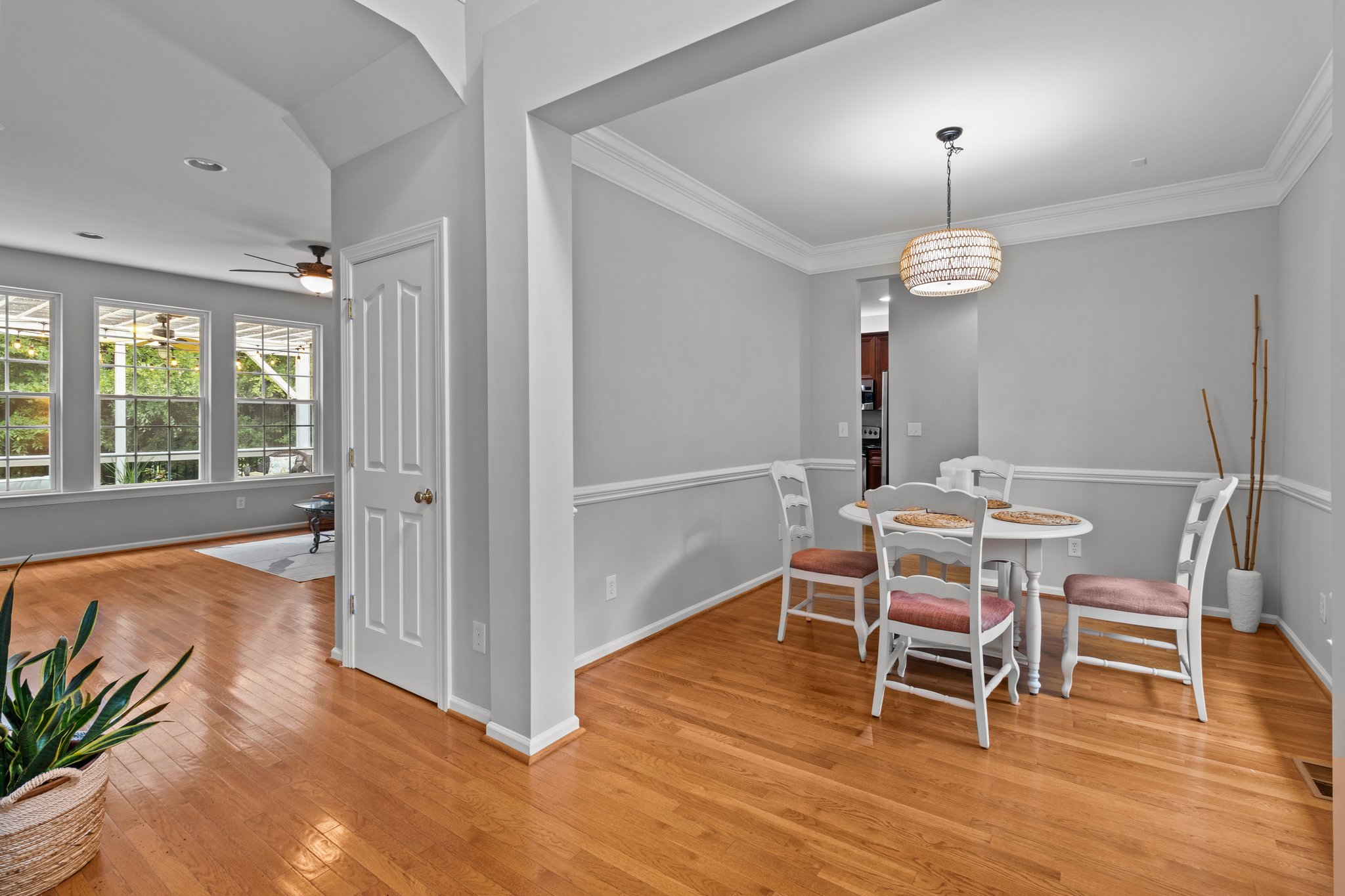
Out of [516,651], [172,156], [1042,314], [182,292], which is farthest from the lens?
[182,292]

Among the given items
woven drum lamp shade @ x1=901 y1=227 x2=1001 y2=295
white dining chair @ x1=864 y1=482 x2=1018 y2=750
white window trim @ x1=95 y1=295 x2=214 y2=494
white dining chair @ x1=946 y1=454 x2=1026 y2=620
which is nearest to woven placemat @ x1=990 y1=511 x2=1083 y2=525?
white dining chair @ x1=946 y1=454 x2=1026 y2=620

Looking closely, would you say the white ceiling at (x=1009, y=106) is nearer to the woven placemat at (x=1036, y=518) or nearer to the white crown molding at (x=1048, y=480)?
the white crown molding at (x=1048, y=480)

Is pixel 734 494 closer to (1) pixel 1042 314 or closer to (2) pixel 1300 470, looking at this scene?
(1) pixel 1042 314

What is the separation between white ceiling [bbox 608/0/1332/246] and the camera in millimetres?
2369

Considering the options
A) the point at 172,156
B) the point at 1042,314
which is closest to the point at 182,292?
the point at 172,156

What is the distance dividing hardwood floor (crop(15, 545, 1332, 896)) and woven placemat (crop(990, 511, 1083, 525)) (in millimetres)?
771

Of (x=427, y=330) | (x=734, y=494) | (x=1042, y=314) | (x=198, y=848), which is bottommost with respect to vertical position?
(x=198, y=848)

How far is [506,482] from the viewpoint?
237 cm

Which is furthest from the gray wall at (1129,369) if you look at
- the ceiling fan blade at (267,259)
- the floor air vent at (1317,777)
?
the ceiling fan blade at (267,259)

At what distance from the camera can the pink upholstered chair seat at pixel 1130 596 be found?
2623 millimetres

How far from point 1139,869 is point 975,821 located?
0.41 m

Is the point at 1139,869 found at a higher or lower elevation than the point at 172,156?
lower

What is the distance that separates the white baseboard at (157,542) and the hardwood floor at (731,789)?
364 centimetres

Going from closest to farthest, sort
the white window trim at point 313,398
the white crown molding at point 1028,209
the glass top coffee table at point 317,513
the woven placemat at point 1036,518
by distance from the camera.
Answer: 1. the woven placemat at point 1036,518
2. the white crown molding at point 1028,209
3. the glass top coffee table at point 317,513
4. the white window trim at point 313,398
